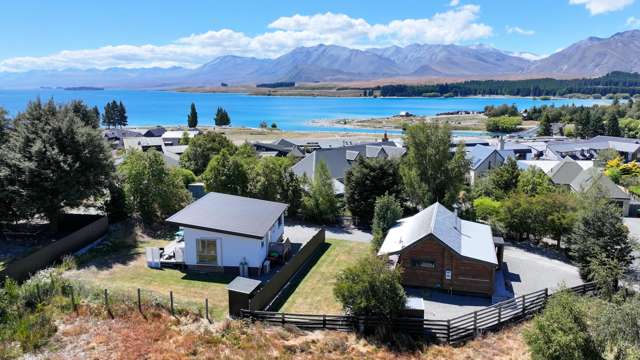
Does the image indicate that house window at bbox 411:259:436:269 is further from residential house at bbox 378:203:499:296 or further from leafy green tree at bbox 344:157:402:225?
leafy green tree at bbox 344:157:402:225

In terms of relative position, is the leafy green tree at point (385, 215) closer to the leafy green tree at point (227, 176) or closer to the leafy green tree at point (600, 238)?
the leafy green tree at point (600, 238)

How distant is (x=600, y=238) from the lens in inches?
884

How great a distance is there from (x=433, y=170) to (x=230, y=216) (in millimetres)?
16273

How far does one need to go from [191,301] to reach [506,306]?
13367mm

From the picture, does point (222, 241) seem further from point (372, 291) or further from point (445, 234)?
point (445, 234)

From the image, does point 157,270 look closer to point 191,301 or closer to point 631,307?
point 191,301

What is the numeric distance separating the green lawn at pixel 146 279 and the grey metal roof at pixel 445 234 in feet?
27.1

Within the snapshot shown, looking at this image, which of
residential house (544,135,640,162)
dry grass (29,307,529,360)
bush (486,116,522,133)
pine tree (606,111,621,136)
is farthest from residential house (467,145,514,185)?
bush (486,116,522,133)

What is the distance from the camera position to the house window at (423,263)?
2133cm

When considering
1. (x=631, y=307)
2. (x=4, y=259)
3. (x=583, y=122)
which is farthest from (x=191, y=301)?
(x=583, y=122)

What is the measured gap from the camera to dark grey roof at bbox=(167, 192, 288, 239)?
2226cm

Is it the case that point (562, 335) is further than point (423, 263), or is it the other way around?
point (423, 263)

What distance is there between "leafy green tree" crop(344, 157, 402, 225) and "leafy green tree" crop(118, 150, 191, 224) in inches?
498

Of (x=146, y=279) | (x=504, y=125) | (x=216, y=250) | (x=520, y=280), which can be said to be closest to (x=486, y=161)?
(x=520, y=280)
